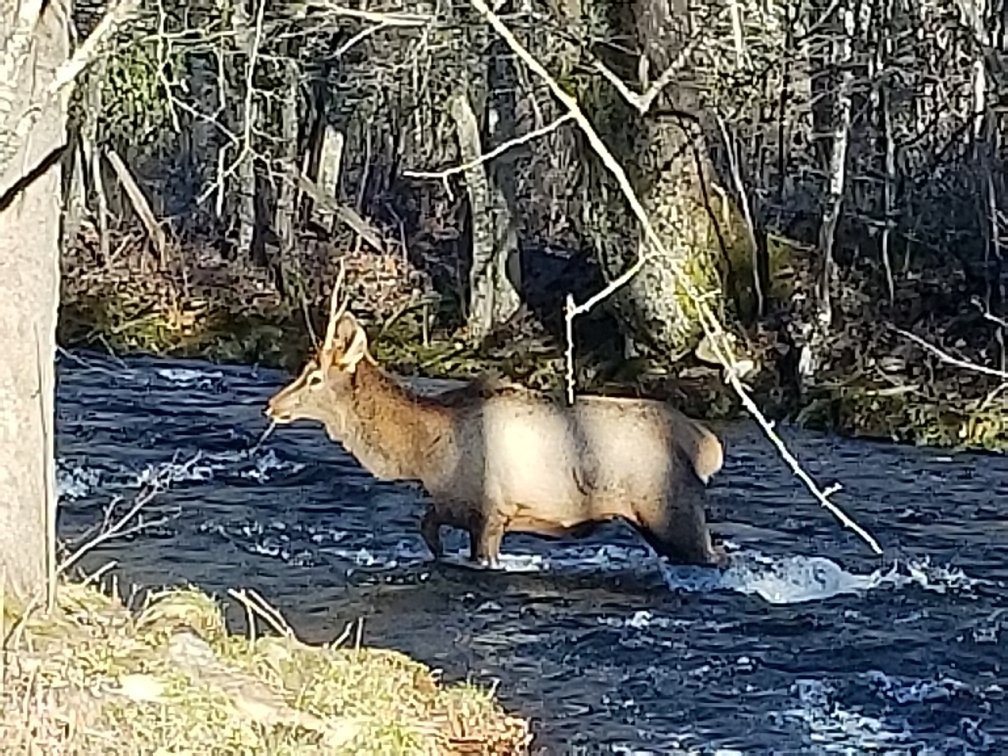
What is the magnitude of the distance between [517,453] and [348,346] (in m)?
1.18

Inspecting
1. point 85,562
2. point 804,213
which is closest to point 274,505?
point 85,562

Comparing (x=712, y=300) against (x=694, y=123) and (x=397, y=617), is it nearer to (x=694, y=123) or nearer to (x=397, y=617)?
(x=694, y=123)

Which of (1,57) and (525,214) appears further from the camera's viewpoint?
(525,214)

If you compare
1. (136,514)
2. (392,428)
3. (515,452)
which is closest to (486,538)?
(515,452)

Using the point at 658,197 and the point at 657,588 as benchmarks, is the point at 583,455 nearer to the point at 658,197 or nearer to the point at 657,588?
the point at 657,588

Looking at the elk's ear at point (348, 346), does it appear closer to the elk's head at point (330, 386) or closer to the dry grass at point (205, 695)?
the elk's head at point (330, 386)

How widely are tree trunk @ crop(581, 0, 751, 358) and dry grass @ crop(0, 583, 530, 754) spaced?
982 cm

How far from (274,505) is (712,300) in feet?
18.4

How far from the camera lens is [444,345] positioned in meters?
20.8

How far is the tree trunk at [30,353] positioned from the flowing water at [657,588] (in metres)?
2.06

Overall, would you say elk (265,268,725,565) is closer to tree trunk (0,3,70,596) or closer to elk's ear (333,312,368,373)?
elk's ear (333,312,368,373)

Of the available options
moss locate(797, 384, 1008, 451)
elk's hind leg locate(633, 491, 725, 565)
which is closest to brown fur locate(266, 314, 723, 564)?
elk's hind leg locate(633, 491, 725, 565)

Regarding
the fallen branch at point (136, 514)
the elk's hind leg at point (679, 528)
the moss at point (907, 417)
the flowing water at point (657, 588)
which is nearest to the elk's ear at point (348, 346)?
the flowing water at point (657, 588)

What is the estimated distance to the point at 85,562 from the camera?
1085 cm
